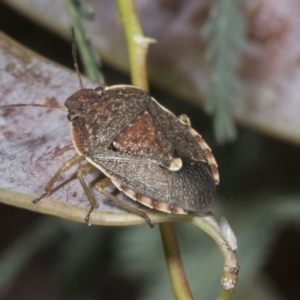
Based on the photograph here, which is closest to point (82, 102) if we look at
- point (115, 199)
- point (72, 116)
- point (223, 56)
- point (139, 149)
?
point (72, 116)

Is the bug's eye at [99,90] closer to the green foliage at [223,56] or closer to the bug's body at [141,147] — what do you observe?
the bug's body at [141,147]

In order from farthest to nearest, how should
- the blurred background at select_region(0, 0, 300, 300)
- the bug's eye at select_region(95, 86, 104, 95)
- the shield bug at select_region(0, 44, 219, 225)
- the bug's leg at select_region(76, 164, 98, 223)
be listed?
the blurred background at select_region(0, 0, 300, 300)
the bug's eye at select_region(95, 86, 104, 95)
the shield bug at select_region(0, 44, 219, 225)
the bug's leg at select_region(76, 164, 98, 223)

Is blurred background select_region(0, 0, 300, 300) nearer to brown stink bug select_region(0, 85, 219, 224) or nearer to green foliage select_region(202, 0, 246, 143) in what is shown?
green foliage select_region(202, 0, 246, 143)

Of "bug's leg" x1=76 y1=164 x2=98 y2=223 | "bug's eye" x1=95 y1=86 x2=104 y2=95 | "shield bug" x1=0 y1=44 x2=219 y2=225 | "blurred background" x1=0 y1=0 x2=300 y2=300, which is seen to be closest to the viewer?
"bug's leg" x1=76 y1=164 x2=98 y2=223

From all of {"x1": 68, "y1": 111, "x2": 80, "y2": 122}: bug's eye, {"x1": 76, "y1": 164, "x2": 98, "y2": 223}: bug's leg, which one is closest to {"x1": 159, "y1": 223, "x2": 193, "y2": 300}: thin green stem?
{"x1": 76, "y1": 164, "x2": 98, "y2": 223}: bug's leg

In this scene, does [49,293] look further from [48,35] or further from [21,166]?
[21,166]

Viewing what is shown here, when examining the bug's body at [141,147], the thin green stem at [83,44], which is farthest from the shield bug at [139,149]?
the thin green stem at [83,44]
